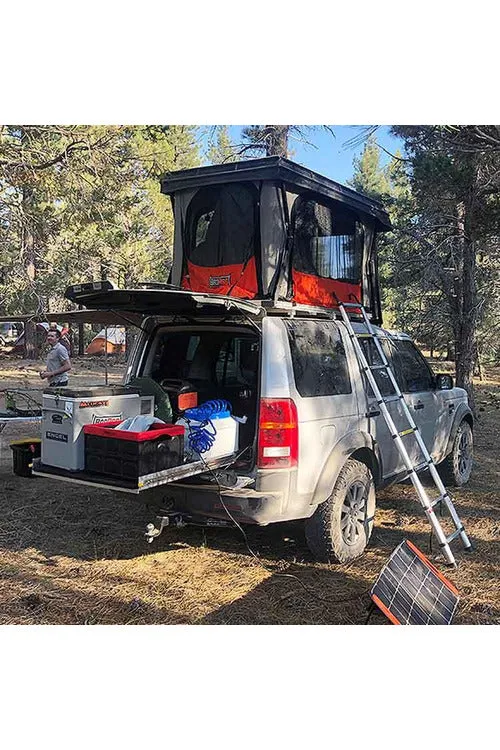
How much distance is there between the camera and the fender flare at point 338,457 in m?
3.77

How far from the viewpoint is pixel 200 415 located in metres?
3.86

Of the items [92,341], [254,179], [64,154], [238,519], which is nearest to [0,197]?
[64,154]

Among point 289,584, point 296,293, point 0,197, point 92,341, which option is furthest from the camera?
point 92,341

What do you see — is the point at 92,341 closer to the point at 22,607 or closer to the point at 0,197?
the point at 0,197

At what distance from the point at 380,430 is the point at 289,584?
54.2 inches

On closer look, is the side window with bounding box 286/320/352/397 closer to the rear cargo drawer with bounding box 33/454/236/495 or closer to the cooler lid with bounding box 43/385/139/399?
the rear cargo drawer with bounding box 33/454/236/495

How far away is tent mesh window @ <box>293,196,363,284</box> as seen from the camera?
4.81 metres

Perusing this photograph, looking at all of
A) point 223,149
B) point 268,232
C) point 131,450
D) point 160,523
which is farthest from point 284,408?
point 223,149

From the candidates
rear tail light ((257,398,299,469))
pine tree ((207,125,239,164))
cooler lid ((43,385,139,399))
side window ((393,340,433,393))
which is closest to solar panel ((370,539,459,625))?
rear tail light ((257,398,299,469))

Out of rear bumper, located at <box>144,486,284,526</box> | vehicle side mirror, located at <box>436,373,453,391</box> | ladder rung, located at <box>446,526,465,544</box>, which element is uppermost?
vehicle side mirror, located at <box>436,373,453,391</box>

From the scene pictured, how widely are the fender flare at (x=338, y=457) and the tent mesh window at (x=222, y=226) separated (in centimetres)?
167

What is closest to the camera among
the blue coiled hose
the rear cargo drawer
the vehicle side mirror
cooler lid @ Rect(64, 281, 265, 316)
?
the rear cargo drawer

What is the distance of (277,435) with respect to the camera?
3.55 metres

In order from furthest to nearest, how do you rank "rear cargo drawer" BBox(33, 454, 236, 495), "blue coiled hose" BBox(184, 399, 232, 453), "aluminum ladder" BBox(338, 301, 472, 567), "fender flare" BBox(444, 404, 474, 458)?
"fender flare" BBox(444, 404, 474, 458)
"aluminum ladder" BBox(338, 301, 472, 567)
"blue coiled hose" BBox(184, 399, 232, 453)
"rear cargo drawer" BBox(33, 454, 236, 495)
